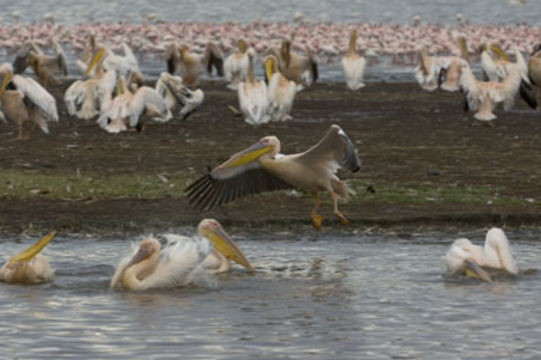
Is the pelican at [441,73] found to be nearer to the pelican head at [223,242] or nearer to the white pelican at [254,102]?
the white pelican at [254,102]

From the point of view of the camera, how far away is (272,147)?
10828 mm

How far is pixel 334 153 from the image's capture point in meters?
10.8

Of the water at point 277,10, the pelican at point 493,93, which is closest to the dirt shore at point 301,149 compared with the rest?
the pelican at point 493,93

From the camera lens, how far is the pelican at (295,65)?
26109mm

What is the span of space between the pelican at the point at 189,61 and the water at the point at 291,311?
17956mm

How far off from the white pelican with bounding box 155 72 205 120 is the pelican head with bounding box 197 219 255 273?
35.2 feet

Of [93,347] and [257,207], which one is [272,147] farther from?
[93,347]

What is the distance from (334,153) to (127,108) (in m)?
8.19

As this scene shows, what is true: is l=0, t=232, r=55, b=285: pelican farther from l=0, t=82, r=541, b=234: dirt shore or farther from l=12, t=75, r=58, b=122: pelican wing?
l=12, t=75, r=58, b=122: pelican wing

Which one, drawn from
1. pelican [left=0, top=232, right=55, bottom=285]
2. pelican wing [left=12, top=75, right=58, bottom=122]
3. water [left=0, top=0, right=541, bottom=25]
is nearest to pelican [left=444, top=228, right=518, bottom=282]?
pelican [left=0, top=232, right=55, bottom=285]

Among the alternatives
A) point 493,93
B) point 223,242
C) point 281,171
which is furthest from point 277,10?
point 223,242

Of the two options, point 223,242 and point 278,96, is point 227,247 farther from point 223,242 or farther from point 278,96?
point 278,96

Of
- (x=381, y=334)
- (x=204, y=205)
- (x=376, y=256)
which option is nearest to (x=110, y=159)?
(x=204, y=205)

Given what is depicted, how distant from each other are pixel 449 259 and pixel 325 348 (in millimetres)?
2154
